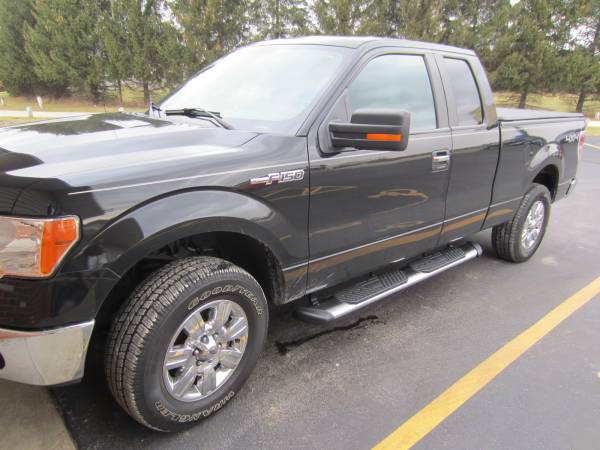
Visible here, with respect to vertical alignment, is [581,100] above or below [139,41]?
below

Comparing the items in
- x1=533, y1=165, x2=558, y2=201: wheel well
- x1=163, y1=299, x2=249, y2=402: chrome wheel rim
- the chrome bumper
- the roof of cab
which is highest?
the roof of cab

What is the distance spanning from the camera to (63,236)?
160cm

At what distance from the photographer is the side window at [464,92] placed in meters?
3.35

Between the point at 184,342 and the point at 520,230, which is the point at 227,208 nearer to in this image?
the point at 184,342

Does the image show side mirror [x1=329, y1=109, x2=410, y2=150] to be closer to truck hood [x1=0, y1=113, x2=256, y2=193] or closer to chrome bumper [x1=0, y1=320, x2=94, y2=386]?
truck hood [x1=0, y1=113, x2=256, y2=193]

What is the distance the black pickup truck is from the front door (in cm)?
1

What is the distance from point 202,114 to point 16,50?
2941 centimetres

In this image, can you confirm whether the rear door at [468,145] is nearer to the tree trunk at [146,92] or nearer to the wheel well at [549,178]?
the wheel well at [549,178]

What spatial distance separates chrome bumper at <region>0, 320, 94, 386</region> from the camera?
1654 millimetres

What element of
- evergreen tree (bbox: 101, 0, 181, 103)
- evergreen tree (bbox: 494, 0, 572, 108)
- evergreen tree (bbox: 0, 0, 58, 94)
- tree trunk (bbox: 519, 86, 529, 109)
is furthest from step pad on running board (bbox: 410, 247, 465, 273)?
evergreen tree (bbox: 0, 0, 58, 94)

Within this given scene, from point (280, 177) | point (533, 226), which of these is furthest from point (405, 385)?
point (533, 226)

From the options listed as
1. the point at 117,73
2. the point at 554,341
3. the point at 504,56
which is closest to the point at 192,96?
the point at 554,341

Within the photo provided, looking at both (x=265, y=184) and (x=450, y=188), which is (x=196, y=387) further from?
(x=450, y=188)

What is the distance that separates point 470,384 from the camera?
2.61 meters
